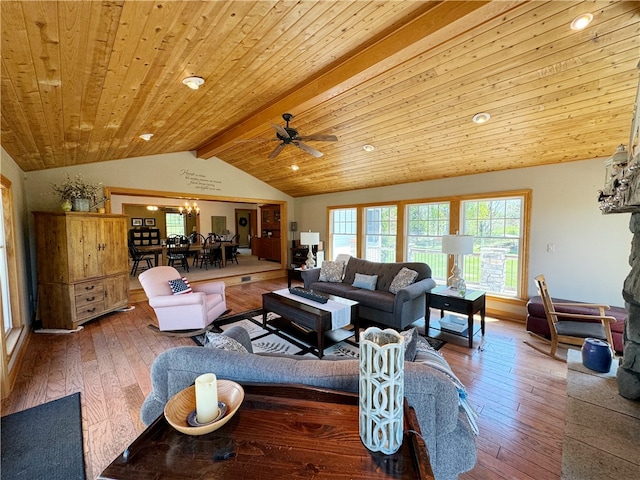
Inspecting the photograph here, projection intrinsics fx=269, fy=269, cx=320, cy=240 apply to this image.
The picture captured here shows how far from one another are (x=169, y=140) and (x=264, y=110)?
6.60 ft

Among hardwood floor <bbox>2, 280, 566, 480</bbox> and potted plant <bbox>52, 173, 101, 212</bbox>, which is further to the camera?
potted plant <bbox>52, 173, 101, 212</bbox>

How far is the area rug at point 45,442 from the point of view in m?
1.67

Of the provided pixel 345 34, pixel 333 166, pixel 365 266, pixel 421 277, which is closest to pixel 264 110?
pixel 345 34

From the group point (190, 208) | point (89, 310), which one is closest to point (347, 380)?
point (89, 310)

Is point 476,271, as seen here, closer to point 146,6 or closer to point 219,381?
point 219,381

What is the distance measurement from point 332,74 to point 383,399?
2881 millimetres

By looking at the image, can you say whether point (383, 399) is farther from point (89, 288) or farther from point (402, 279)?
point (89, 288)

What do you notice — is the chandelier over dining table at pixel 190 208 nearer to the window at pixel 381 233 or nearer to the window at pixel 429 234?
the window at pixel 381 233

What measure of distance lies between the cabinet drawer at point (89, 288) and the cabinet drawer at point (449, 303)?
4997mm

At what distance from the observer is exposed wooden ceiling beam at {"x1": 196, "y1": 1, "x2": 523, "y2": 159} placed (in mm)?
1826

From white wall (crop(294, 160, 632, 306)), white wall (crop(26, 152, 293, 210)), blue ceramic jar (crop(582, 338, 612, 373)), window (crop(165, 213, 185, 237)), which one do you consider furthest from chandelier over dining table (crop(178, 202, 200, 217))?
blue ceramic jar (crop(582, 338, 612, 373))

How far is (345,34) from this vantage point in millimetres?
2236

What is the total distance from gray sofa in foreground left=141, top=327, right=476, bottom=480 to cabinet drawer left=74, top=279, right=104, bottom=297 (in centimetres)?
363

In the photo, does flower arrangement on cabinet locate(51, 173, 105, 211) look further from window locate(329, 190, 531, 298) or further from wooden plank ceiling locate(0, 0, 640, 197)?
window locate(329, 190, 531, 298)
